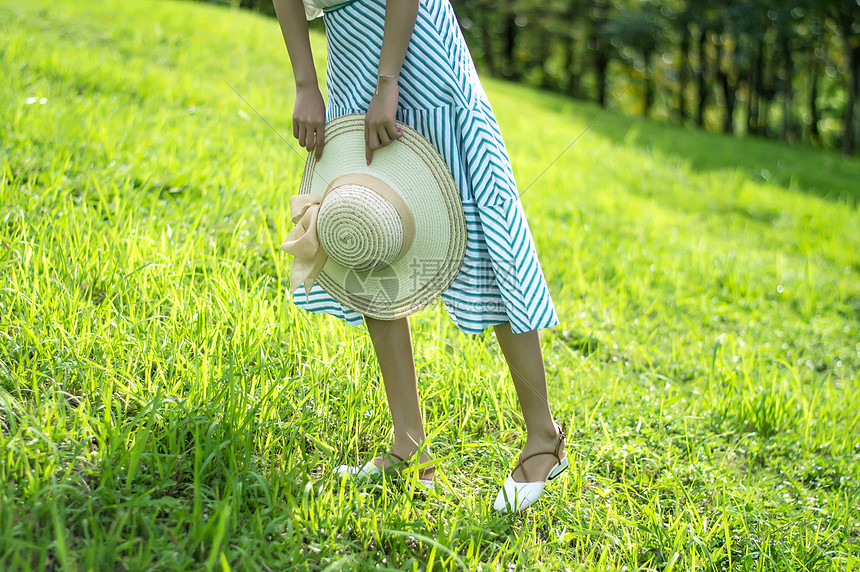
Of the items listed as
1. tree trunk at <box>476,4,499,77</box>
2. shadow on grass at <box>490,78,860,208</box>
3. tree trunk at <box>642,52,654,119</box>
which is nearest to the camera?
shadow on grass at <box>490,78,860,208</box>

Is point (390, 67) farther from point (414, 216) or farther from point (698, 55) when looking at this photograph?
point (698, 55)

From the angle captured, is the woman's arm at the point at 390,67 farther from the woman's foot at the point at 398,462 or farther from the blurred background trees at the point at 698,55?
the blurred background trees at the point at 698,55

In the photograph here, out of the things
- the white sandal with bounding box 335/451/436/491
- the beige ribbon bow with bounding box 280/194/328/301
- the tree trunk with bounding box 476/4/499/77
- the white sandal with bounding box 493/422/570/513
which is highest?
the beige ribbon bow with bounding box 280/194/328/301

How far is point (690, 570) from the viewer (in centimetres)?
182

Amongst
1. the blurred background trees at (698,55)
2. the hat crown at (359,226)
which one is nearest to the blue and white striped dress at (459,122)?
the hat crown at (359,226)

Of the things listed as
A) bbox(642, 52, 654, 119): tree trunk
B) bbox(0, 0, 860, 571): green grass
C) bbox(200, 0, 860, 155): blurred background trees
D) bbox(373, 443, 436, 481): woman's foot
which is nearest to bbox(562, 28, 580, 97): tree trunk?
bbox(200, 0, 860, 155): blurred background trees

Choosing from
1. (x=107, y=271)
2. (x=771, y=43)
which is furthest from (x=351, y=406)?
(x=771, y=43)

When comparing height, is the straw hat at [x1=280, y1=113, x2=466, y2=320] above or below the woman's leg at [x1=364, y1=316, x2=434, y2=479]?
above

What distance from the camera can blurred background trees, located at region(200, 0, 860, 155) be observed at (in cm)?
1655

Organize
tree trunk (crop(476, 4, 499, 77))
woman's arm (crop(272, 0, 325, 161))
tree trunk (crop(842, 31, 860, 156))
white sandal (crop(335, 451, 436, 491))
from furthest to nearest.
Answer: tree trunk (crop(476, 4, 499, 77)), tree trunk (crop(842, 31, 860, 156)), white sandal (crop(335, 451, 436, 491)), woman's arm (crop(272, 0, 325, 161))

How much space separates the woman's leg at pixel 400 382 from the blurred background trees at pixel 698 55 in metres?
13.8

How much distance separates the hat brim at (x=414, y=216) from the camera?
1677mm

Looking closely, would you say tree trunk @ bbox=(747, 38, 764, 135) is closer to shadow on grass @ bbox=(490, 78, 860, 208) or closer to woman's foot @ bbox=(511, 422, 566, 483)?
shadow on grass @ bbox=(490, 78, 860, 208)

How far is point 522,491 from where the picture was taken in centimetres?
185
